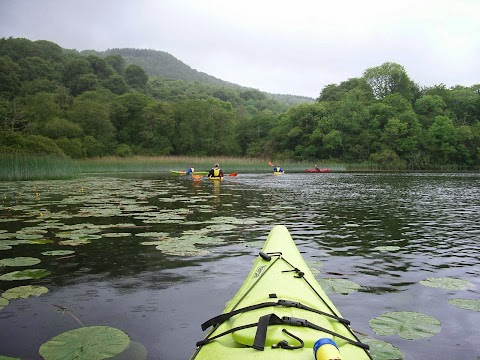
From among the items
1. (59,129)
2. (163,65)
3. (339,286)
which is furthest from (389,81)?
(163,65)

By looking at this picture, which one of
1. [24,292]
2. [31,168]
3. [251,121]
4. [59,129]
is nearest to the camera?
[24,292]

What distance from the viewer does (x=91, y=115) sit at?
50.0 meters

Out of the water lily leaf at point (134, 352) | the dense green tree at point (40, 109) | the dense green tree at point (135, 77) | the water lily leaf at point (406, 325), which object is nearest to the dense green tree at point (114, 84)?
the dense green tree at point (135, 77)

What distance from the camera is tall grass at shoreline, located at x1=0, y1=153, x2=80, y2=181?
15.8 metres

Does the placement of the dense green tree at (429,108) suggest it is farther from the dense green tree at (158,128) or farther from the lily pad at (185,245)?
the lily pad at (185,245)

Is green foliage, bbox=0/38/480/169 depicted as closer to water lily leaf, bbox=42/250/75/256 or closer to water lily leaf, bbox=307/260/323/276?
water lily leaf, bbox=42/250/75/256

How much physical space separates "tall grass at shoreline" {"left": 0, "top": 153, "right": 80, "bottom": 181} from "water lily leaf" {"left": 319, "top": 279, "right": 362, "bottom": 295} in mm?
15501

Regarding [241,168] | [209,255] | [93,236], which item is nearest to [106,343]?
[209,255]

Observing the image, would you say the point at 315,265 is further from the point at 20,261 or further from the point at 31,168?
the point at 31,168

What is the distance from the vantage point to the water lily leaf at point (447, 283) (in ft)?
12.3

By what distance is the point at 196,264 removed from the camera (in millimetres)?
4559

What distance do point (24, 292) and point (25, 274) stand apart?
57cm

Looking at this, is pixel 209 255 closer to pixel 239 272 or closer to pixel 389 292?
pixel 239 272

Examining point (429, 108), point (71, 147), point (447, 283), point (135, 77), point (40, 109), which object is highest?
point (135, 77)
